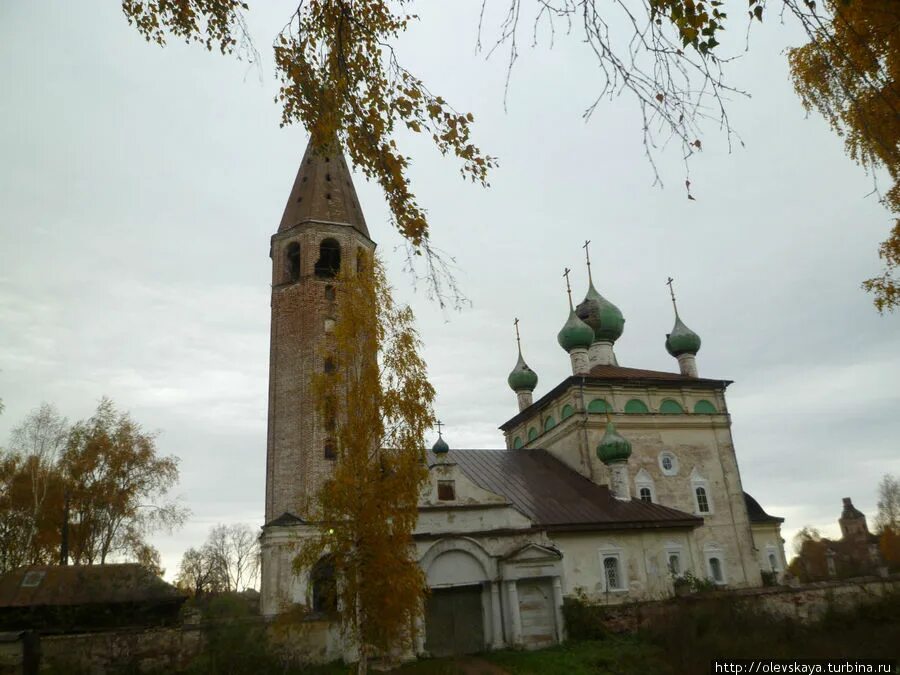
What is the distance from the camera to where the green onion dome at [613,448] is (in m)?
23.3

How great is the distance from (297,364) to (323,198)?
6.43 meters

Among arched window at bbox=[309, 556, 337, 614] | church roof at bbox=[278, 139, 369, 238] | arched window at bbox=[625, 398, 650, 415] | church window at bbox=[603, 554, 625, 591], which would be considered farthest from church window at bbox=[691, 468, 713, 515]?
arched window at bbox=[309, 556, 337, 614]

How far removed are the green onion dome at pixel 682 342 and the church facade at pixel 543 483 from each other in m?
0.06

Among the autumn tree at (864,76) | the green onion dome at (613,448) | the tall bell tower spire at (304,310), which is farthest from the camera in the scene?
the green onion dome at (613,448)

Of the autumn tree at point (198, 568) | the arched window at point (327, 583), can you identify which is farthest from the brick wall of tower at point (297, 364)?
the autumn tree at point (198, 568)

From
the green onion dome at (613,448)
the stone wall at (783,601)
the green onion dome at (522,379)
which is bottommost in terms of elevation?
the stone wall at (783,601)

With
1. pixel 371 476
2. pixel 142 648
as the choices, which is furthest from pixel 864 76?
pixel 142 648

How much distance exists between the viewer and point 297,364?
71.7 ft

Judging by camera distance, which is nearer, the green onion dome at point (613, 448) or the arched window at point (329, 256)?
the green onion dome at point (613, 448)

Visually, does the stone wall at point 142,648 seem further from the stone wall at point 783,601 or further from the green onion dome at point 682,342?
the green onion dome at point 682,342

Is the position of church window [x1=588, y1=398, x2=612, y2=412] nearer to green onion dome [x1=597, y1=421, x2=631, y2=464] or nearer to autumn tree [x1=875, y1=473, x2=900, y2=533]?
green onion dome [x1=597, y1=421, x2=631, y2=464]

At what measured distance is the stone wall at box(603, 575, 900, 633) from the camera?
17922 mm

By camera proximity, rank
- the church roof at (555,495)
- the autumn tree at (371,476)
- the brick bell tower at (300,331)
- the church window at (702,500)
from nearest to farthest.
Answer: the autumn tree at (371,476) < the brick bell tower at (300,331) < the church roof at (555,495) < the church window at (702,500)

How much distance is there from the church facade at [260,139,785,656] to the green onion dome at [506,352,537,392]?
2184 millimetres
